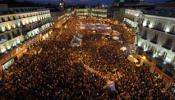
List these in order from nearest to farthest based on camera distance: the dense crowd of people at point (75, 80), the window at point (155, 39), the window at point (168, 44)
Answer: the dense crowd of people at point (75, 80) → the window at point (168, 44) → the window at point (155, 39)

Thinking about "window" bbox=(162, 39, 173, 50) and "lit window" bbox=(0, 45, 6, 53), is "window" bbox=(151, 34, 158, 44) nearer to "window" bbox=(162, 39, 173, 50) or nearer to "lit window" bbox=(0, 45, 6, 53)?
"window" bbox=(162, 39, 173, 50)

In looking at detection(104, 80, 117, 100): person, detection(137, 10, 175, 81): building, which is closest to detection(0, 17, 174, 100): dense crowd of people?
detection(104, 80, 117, 100): person

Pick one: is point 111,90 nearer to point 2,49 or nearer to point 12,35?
point 2,49

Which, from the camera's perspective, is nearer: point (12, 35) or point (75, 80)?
point (75, 80)

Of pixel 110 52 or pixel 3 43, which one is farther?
pixel 110 52

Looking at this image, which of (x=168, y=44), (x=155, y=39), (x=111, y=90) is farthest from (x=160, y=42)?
(x=111, y=90)

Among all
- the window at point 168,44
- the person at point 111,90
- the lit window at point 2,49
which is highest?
the window at point 168,44

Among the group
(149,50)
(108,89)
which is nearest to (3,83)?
(108,89)

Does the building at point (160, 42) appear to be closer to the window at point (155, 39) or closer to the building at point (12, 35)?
the window at point (155, 39)

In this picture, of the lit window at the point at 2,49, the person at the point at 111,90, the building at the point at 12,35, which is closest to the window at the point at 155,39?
the person at the point at 111,90

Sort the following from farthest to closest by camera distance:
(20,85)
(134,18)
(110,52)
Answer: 1. (134,18)
2. (110,52)
3. (20,85)

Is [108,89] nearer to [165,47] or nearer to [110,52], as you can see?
[165,47]
